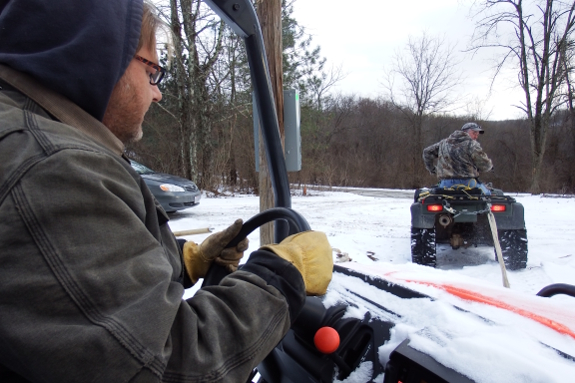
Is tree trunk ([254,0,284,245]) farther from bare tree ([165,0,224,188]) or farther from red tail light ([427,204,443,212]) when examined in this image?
bare tree ([165,0,224,188])

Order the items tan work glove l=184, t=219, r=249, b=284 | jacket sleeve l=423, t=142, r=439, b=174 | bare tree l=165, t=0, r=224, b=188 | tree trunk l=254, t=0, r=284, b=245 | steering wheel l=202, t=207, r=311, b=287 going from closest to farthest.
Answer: steering wheel l=202, t=207, r=311, b=287
tan work glove l=184, t=219, r=249, b=284
tree trunk l=254, t=0, r=284, b=245
jacket sleeve l=423, t=142, r=439, b=174
bare tree l=165, t=0, r=224, b=188

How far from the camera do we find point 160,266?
71 centimetres

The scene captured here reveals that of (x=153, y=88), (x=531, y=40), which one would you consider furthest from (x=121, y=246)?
(x=531, y=40)

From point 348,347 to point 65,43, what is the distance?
110 cm

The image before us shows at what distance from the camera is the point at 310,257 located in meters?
0.98

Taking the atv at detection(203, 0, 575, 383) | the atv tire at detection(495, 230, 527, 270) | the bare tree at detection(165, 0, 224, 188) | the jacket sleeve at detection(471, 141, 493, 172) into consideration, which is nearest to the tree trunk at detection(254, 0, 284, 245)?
the atv at detection(203, 0, 575, 383)

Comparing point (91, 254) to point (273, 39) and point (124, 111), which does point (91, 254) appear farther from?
point (273, 39)

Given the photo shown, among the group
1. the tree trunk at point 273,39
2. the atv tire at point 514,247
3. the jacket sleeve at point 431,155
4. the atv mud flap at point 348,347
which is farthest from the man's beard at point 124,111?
the jacket sleeve at point 431,155

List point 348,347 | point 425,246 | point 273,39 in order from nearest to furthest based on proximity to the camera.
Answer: point 348,347 < point 273,39 < point 425,246

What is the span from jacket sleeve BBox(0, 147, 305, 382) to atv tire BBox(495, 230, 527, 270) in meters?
4.98

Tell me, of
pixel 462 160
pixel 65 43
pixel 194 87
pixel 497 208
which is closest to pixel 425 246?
pixel 497 208

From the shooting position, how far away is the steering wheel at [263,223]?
3.83 feet

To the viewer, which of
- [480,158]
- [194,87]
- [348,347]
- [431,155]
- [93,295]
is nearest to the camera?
[93,295]

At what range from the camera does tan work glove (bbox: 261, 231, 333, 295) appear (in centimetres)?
96
